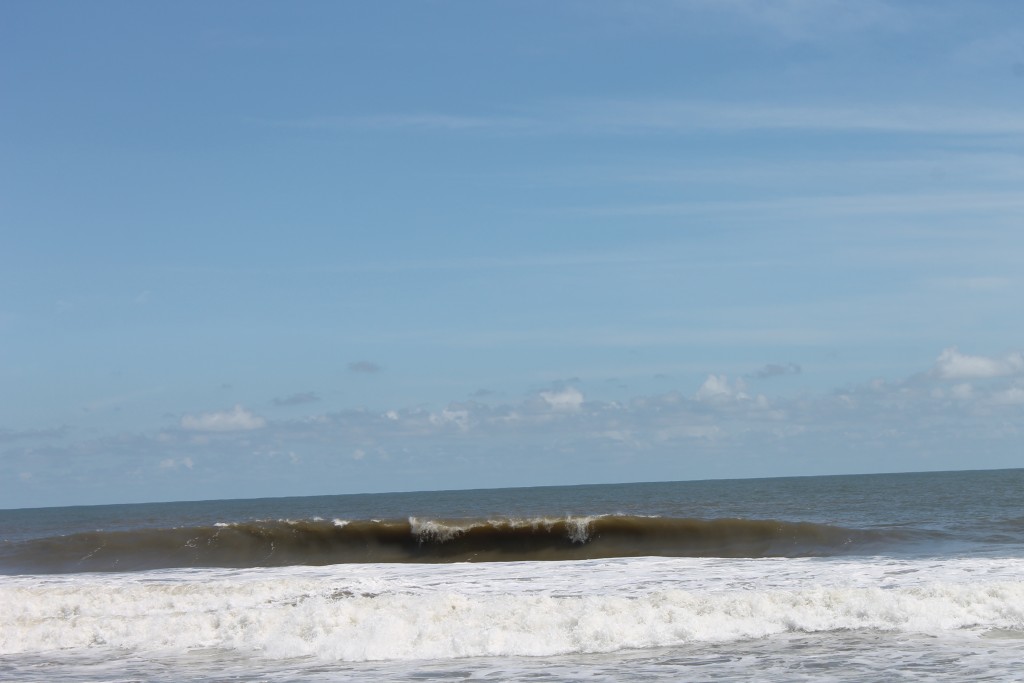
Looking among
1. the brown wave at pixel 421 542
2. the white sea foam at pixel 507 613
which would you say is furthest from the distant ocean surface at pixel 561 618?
the brown wave at pixel 421 542

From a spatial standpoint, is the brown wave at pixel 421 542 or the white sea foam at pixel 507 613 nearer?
the white sea foam at pixel 507 613

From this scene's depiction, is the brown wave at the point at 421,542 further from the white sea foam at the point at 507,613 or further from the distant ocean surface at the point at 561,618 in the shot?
the white sea foam at the point at 507,613

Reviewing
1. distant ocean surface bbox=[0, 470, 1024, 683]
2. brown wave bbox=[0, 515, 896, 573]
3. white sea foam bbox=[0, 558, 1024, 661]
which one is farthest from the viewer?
brown wave bbox=[0, 515, 896, 573]

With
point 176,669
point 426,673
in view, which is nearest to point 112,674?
point 176,669

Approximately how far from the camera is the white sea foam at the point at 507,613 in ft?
41.2

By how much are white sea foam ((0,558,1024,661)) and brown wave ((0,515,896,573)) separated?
7.13 meters

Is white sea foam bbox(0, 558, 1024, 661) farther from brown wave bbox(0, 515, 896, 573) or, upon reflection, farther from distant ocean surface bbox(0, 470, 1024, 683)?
brown wave bbox(0, 515, 896, 573)

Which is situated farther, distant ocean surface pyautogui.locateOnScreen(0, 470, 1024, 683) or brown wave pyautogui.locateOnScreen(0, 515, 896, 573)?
brown wave pyautogui.locateOnScreen(0, 515, 896, 573)

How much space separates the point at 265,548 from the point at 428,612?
49.2ft

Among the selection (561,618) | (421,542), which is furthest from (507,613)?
(421,542)

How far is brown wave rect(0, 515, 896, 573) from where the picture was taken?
25188 mm

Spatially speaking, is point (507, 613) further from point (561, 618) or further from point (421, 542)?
point (421, 542)

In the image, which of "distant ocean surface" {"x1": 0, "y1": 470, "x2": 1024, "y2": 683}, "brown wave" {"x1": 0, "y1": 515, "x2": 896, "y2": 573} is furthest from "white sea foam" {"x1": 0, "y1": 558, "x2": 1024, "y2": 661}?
"brown wave" {"x1": 0, "y1": 515, "x2": 896, "y2": 573}

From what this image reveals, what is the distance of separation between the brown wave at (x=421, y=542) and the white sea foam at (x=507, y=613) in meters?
7.13
